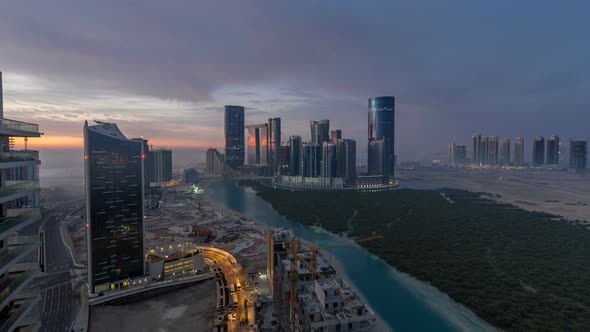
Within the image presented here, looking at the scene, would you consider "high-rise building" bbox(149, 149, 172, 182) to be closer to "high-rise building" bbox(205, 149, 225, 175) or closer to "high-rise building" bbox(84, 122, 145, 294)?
"high-rise building" bbox(205, 149, 225, 175)

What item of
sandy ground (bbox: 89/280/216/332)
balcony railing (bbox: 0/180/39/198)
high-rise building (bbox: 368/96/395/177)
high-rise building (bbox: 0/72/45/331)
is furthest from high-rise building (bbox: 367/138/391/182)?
balcony railing (bbox: 0/180/39/198)

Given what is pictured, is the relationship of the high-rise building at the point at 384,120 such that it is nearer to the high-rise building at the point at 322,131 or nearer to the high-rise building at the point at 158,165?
the high-rise building at the point at 322,131

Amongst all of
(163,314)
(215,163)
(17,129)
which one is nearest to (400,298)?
(163,314)

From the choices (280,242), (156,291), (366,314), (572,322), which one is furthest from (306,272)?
(572,322)

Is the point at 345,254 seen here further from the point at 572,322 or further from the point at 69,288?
the point at 69,288

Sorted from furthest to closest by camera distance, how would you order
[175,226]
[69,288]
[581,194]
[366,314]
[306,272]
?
[581,194] < [175,226] < [69,288] < [306,272] < [366,314]
